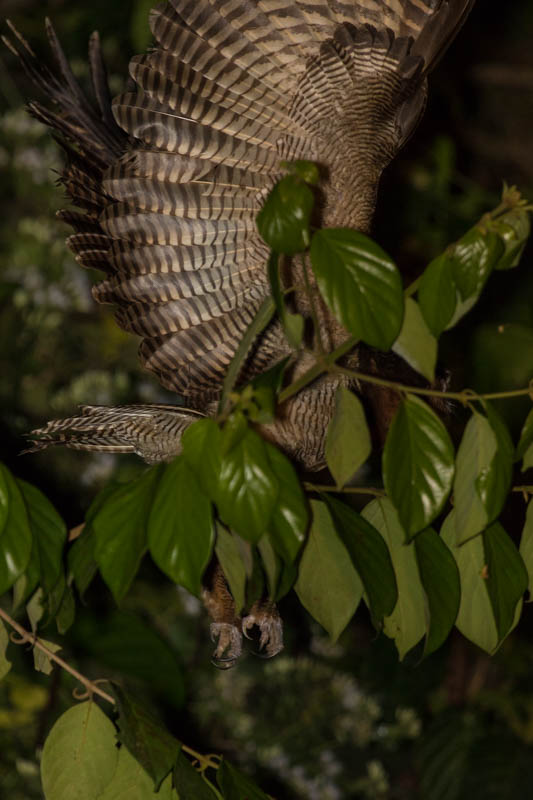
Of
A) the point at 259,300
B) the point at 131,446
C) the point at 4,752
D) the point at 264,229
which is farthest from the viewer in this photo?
the point at 4,752

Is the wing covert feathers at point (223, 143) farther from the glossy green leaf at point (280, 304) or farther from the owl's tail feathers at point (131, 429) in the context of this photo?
the glossy green leaf at point (280, 304)

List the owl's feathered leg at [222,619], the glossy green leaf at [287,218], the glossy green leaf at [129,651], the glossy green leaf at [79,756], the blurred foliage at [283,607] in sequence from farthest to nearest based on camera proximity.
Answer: the blurred foliage at [283,607], the glossy green leaf at [129,651], the owl's feathered leg at [222,619], the glossy green leaf at [79,756], the glossy green leaf at [287,218]

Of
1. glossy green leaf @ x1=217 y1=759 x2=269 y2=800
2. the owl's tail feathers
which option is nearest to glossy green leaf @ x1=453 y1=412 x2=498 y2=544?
glossy green leaf @ x1=217 y1=759 x2=269 y2=800

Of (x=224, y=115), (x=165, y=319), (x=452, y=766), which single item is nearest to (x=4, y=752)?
(x=452, y=766)

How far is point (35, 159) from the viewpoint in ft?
5.85

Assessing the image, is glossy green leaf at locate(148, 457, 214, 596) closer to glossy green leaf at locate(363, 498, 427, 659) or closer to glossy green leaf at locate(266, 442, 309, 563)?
glossy green leaf at locate(266, 442, 309, 563)

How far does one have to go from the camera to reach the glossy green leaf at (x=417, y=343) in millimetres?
461

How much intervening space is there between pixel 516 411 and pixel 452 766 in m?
0.72

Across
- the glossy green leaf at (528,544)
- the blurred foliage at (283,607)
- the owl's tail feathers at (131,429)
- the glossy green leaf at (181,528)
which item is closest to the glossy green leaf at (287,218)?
the glossy green leaf at (181,528)

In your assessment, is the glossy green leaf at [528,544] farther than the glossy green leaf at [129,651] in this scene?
No

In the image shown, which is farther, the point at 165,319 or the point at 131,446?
the point at 131,446

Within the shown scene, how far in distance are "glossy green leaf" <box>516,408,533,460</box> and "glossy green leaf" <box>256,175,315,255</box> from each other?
156mm

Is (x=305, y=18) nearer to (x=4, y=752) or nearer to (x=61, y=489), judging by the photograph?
(x=61, y=489)

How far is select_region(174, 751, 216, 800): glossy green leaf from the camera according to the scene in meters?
0.54
